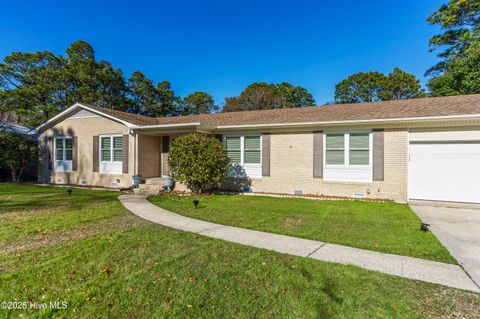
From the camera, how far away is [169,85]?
119 feet

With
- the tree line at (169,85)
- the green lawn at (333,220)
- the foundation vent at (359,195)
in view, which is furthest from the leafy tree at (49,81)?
the foundation vent at (359,195)

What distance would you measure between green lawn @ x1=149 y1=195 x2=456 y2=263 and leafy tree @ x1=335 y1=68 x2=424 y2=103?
92.4ft

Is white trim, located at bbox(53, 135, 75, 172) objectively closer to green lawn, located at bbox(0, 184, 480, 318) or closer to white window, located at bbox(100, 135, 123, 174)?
white window, located at bbox(100, 135, 123, 174)

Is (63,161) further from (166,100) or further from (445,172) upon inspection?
(166,100)

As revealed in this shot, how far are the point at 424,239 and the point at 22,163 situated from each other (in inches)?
788

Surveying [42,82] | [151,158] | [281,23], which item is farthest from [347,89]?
[42,82]

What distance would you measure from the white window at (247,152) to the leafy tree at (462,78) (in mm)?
17022

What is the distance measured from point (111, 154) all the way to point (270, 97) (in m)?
26.5

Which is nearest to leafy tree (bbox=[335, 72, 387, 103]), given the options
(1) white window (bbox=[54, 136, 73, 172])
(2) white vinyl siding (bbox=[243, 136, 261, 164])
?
(2) white vinyl siding (bbox=[243, 136, 261, 164])

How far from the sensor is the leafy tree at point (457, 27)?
16938mm

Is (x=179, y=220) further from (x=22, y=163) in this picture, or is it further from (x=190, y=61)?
(x=190, y=61)

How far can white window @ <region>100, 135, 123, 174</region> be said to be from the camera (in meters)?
13.8

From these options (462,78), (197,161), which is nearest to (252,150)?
(197,161)

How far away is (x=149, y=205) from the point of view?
8.70 m
